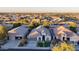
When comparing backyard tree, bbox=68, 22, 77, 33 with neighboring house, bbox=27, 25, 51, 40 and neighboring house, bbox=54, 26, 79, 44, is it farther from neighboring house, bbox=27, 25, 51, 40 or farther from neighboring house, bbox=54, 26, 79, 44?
neighboring house, bbox=27, 25, 51, 40

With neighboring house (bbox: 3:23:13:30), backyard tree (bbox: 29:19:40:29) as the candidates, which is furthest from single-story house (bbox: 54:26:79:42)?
neighboring house (bbox: 3:23:13:30)

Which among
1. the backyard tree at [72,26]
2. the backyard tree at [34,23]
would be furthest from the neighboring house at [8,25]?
the backyard tree at [72,26]

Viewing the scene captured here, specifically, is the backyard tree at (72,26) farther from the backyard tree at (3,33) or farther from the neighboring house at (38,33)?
the backyard tree at (3,33)

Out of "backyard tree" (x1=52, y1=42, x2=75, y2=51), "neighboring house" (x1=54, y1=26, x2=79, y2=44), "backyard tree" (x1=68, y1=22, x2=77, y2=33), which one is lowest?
"backyard tree" (x1=52, y1=42, x2=75, y2=51)

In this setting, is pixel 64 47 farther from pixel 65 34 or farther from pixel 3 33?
pixel 3 33

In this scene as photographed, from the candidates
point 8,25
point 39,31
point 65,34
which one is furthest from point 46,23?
point 8,25

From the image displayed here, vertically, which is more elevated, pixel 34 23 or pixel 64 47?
pixel 34 23
